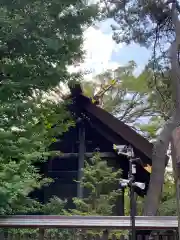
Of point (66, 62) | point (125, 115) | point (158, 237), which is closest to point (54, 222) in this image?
point (158, 237)

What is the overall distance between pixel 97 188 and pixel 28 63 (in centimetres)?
444

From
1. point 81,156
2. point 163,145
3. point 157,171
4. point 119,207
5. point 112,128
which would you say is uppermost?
point 112,128

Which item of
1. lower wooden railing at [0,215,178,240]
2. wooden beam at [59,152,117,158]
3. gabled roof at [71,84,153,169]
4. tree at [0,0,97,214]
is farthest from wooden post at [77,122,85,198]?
lower wooden railing at [0,215,178,240]

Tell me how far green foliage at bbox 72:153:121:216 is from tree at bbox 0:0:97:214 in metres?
2.71

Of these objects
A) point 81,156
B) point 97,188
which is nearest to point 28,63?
point 97,188

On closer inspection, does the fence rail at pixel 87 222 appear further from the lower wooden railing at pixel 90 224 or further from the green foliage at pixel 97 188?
the green foliage at pixel 97 188

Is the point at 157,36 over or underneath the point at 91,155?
over

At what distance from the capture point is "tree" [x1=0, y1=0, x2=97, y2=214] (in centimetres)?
466

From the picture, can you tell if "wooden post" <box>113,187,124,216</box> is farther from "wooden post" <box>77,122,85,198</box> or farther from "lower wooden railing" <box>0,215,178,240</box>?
"lower wooden railing" <box>0,215,178,240</box>

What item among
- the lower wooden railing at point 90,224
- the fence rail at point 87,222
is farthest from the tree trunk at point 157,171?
the fence rail at point 87,222

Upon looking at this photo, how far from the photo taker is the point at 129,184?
531cm

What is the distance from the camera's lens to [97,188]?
8.09 m

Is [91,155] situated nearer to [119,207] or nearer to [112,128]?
[112,128]

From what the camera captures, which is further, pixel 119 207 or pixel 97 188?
pixel 119 207
